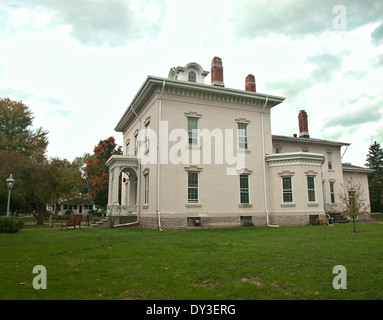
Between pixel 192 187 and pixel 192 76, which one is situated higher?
pixel 192 76

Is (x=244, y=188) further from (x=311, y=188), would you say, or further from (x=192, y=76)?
(x=192, y=76)

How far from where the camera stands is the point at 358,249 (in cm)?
912

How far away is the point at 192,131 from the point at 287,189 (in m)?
7.80

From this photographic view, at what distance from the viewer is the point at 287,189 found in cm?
2111

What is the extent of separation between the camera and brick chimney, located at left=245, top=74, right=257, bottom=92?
24000 mm

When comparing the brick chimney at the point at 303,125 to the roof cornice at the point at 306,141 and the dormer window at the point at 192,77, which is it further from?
the dormer window at the point at 192,77

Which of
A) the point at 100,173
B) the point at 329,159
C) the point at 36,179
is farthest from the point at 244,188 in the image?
the point at 100,173

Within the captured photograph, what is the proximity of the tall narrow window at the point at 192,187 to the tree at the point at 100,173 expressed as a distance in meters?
17.2

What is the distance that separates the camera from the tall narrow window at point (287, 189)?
21016 millimetres

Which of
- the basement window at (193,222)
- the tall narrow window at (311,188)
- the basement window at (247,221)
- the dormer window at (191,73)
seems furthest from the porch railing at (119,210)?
the tall narrow window at (311,188)

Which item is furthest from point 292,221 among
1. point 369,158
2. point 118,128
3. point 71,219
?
point 369,158

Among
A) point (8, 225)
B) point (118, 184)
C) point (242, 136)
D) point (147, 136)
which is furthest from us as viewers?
point (118, 184)

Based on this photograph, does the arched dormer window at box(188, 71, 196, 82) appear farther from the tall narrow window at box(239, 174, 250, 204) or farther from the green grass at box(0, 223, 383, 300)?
the green grass at box(0, 223, 383, 300)
